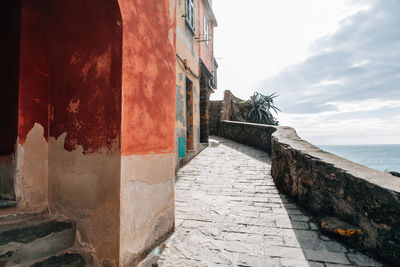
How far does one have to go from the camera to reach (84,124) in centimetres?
220

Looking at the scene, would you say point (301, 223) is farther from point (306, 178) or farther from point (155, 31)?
point (155, 31)

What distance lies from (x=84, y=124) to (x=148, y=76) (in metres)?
0.87

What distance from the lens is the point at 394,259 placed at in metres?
2.09

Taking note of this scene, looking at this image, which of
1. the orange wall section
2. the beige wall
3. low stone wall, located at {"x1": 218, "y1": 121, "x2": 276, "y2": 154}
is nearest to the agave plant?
low stone wall, located at {"x1": 218, "y1": 121, "x2": 276, "y2": 154}

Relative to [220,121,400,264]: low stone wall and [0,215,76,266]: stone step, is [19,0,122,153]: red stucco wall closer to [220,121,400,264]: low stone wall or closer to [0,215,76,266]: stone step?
[0,215,76,266]: stone step

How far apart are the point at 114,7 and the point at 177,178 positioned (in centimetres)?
425

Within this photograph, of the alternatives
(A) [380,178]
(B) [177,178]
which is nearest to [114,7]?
(A) [380,178]

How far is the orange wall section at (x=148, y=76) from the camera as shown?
6.91 feet

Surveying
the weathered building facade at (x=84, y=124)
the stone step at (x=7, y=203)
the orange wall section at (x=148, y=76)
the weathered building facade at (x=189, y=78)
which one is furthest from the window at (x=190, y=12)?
the stone step at (x=7, y=203)

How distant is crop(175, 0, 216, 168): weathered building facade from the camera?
6.19 meters

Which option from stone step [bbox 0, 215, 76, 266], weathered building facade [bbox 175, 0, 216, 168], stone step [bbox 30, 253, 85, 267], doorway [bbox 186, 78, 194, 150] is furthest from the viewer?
doorway [bbox 186, 78, 194, 150]

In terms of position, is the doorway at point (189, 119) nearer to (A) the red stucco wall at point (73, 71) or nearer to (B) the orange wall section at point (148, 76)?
(B) the orange wall section at point (148, 76)

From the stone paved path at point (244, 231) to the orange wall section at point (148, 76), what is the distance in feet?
4.00

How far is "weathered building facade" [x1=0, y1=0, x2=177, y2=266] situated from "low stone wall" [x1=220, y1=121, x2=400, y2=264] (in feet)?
7.78
